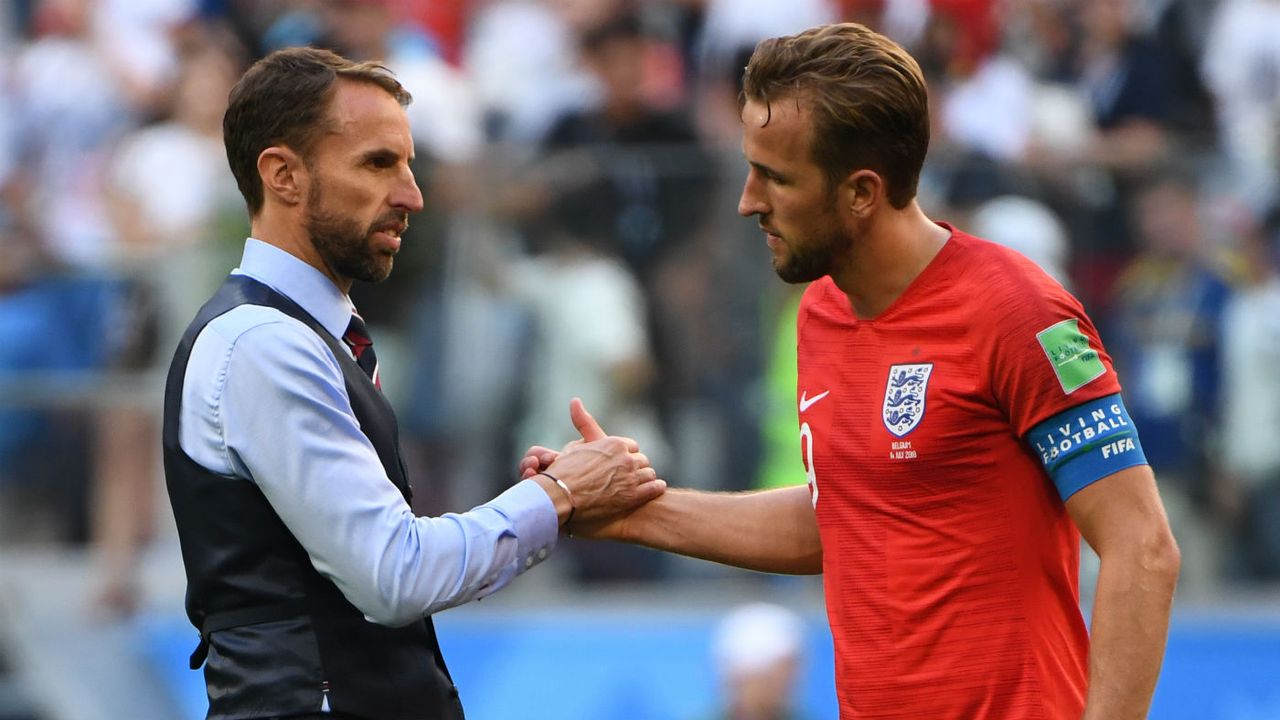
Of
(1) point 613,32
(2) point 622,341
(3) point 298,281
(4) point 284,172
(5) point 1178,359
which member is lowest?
(5) point 1178,359

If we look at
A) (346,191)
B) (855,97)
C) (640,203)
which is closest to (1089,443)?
(855,97)

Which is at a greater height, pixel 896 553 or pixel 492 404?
pixel 896 553

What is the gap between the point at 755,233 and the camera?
7406 millimetres

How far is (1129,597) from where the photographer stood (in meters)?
3.43

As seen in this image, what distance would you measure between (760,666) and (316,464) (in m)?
3.92

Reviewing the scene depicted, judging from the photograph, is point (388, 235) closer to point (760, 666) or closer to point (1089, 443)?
point (1089, 443)

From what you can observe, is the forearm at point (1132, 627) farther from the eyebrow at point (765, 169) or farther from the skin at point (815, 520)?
the eyebrow at point (765, 169)

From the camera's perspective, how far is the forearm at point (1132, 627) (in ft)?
11.2

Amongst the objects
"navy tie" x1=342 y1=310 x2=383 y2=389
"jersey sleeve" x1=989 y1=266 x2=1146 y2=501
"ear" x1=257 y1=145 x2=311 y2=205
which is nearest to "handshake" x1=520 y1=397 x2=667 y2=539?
"navy tie" x1=342 y1=310 x2=383 y2=389

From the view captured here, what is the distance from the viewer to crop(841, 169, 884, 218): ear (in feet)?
12.4

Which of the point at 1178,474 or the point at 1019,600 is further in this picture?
the point at 1178,474

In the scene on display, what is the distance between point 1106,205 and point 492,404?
2.67 metres

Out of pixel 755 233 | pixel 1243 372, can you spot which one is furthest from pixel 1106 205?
pixel 755 233

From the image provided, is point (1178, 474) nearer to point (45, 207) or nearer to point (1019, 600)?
point (1019, 600)
